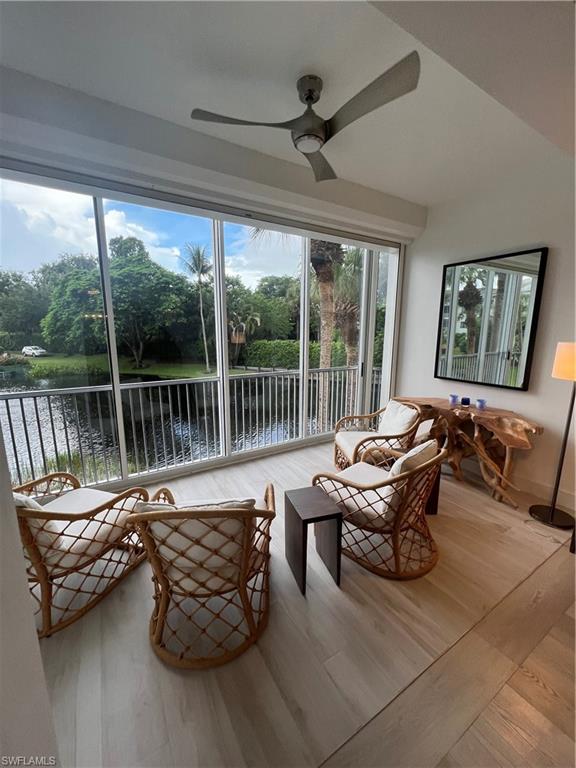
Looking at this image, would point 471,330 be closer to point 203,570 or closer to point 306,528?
point 306,528

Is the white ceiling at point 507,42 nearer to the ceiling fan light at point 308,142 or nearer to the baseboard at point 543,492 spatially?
the ceiling fan light at point 308,142

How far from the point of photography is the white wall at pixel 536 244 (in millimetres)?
2418

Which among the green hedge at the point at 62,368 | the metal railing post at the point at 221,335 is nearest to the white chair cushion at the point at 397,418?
the metal railing post at the point at 221,335

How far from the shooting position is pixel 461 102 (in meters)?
1.85

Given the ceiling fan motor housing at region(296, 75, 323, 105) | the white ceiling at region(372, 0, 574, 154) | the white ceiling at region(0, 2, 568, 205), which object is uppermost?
the white ceiling at region(0, 2, 568, 205)

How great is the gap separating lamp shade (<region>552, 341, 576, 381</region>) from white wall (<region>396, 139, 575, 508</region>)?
0.48 meters

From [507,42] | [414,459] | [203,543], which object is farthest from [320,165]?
[203,543]

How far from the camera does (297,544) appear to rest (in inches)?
65.9

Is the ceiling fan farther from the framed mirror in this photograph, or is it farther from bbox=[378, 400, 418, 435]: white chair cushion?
bbox=[378, 400, 418, 435]: white chair cushion

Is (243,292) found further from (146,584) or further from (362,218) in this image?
(146,584)

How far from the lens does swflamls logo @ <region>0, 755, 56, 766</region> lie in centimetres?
65

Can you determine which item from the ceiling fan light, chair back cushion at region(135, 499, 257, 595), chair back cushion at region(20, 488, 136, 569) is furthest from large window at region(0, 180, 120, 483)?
Answer: chair back cushion at region(135, 499, 257, 595)

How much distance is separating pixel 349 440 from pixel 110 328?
232 centimetres

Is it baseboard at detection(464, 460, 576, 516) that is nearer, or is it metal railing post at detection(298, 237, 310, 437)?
baseboard at detection(464, 460, 576, 516)
